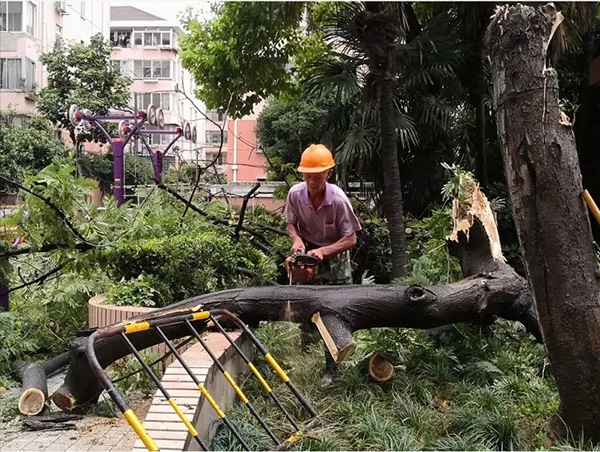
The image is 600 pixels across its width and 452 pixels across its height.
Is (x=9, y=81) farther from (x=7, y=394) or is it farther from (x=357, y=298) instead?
(x=357, y=298)

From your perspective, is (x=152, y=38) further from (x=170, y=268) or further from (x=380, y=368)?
(x=380, y=368)

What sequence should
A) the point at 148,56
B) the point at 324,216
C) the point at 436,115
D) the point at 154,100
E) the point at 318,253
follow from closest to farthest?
the point at 318,253 → the point at 324,216 → the point at 436,115 → the point at 154,100 → the point at 148,56

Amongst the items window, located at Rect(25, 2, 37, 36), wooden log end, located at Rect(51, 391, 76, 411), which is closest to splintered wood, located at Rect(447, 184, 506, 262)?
wooden log end, located at Rect(51, 391, 76, 411)

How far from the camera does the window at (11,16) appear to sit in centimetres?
1506

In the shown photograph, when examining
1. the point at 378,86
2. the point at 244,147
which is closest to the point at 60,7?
the point at 244,147

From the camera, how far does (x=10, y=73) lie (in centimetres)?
1683

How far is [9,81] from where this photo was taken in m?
17.0

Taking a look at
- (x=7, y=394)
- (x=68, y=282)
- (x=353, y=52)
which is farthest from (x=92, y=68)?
(x=7, y=394)

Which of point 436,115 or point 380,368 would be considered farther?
point 436,115

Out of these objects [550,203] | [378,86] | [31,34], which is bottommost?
[550,203]

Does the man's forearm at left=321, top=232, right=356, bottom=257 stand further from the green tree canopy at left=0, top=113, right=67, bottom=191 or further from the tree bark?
the green tree canopy at left=0, top=113, right=67, bottom=191

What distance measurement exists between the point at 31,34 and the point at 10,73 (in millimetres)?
1376

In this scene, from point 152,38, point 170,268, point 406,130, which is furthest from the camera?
point 152,38

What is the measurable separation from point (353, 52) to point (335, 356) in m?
7.20
